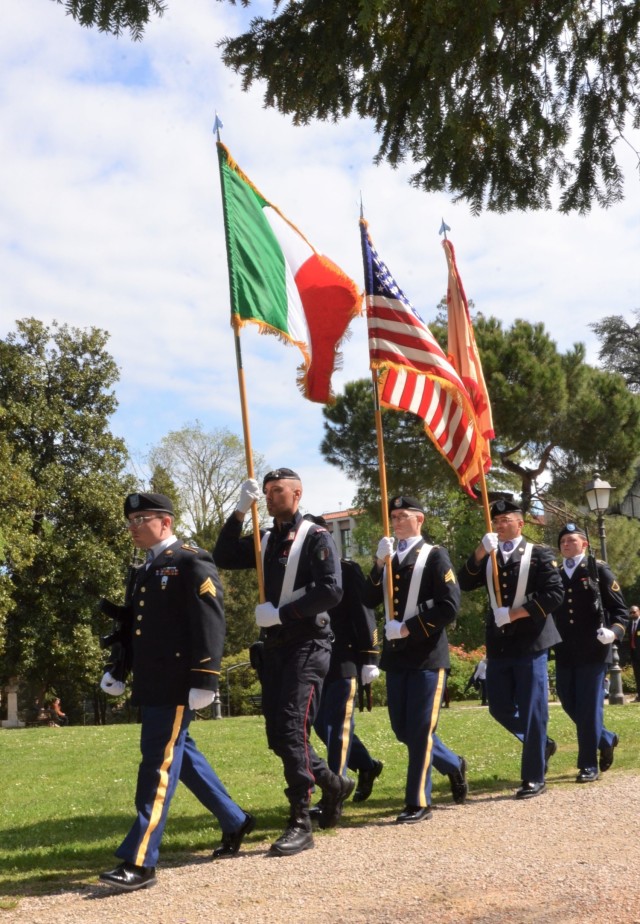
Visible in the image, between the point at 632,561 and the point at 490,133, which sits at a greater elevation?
the point at 490,133

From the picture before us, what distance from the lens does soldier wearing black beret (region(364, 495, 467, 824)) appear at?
695 centimetres

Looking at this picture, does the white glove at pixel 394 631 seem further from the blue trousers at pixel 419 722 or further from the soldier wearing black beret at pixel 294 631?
the soldier wearing black beret at pixel 294 631

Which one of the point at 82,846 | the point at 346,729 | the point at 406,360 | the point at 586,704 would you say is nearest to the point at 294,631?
the point at 346,729

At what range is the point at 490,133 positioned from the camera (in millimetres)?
6520

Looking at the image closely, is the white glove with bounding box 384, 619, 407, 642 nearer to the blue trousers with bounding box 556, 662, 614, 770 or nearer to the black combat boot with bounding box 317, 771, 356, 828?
the black combat boot with bounding box 317, 771, 356, 828

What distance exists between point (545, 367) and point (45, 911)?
2468 cm

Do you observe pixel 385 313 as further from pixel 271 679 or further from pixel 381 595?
pixel 271 679

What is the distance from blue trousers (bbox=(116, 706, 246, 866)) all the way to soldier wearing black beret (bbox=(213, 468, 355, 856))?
38 centimetres

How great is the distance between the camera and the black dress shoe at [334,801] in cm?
647

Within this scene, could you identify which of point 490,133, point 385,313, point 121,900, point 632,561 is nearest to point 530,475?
point 632,561

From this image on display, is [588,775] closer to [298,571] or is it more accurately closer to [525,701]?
[525,701]

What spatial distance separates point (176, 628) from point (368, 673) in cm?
220

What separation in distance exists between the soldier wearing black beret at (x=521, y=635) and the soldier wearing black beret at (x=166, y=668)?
8.38 feet

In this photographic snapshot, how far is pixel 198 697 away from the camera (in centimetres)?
554
